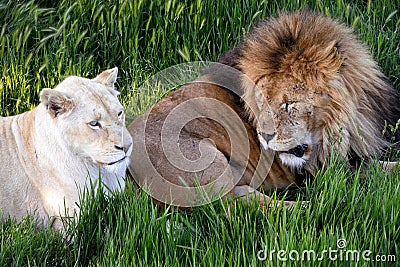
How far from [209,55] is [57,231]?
7.51 feet

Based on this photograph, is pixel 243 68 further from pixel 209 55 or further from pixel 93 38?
pixel 93 38

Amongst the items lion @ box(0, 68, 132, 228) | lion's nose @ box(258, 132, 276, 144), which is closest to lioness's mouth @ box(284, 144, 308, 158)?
lion's nose @ box(258, 132, 276, 144)

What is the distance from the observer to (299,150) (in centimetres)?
423

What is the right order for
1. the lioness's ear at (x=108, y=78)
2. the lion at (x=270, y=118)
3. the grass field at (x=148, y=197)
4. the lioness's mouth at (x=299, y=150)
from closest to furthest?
the grass field at (x=148, y=197)
the lioness's ear at (x=108, y=78)
the lion at (x=270, y=118)
the lioness's mouth at (x=299, y=150)

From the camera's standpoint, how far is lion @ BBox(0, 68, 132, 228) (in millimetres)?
3592

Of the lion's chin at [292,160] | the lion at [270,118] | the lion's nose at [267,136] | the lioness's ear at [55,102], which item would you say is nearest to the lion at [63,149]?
the lioness's ear at [55,102]

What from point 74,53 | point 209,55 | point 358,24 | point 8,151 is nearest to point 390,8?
point 358,24

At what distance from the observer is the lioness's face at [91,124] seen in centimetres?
358

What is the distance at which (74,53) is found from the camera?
214 inches

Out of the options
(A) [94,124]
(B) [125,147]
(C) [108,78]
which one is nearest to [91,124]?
(A) [94,124]

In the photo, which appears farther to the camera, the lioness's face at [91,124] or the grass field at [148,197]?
the lioness's face at [91,124]

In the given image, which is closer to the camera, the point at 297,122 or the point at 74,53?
the point at 297,122
